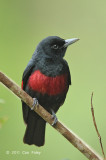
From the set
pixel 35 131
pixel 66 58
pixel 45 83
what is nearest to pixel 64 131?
pixel 45 83

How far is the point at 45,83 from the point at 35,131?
2.46 ft

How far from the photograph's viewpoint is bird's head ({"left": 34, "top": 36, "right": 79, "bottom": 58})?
439 cm

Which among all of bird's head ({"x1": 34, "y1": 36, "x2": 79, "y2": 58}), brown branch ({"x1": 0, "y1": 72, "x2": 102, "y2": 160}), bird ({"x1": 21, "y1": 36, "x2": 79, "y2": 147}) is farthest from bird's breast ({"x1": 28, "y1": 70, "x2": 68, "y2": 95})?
brown branch ({"x1": 0, "y1": 72, "x2": 102, "y2": 160})

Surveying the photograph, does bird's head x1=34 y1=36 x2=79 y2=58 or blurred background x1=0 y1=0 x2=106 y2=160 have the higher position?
bird's head x1=34 y1=36 x2=79 y2=58

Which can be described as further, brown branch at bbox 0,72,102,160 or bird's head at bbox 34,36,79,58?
bird's head at bbox 34,36,79,58

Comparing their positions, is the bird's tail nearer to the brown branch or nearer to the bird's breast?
the bird's breast

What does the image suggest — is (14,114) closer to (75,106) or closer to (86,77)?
(75,106)

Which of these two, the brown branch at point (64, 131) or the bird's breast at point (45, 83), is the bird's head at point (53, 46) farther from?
the brown branch at point (64, 131)

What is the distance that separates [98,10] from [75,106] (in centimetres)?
174

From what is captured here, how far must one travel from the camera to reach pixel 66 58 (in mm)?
5754

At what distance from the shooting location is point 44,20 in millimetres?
5984

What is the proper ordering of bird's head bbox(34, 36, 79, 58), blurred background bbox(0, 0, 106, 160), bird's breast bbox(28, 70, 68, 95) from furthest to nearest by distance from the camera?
blurred background bbox(0, 0, 106, 160) < bird's head bbox(34, 36, 79, 58) < bird's breast bbox(28, 70, 68, 95)

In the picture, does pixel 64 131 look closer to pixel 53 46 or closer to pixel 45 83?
pixel 45 83

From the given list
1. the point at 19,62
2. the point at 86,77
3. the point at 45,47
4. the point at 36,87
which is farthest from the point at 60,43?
the point at 86,77
